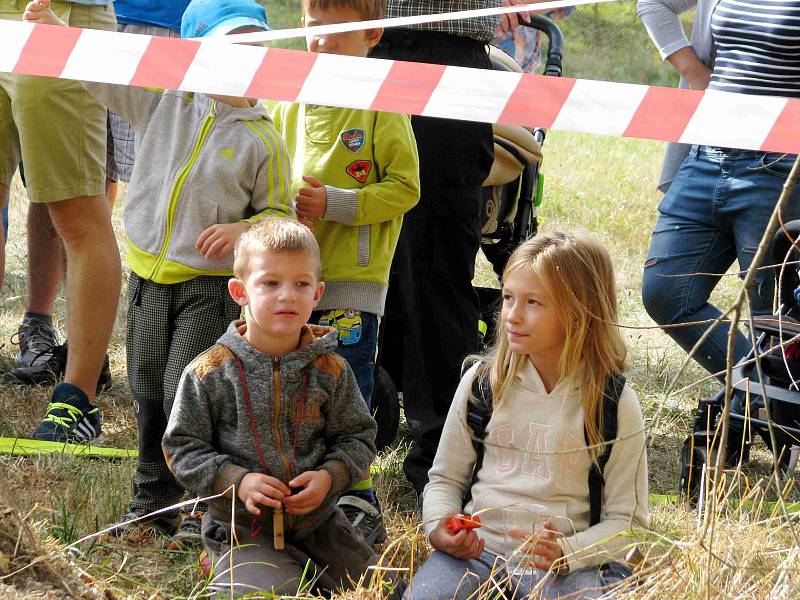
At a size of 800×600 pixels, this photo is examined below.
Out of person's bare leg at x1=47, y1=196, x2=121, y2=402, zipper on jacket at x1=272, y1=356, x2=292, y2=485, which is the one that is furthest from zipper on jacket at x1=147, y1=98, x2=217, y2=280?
person's bare leg at x1=47, y1=196, x2=121, y2=402

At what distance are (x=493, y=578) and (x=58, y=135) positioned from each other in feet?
7.64

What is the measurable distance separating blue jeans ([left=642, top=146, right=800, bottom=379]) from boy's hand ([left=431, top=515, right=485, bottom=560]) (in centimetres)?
147

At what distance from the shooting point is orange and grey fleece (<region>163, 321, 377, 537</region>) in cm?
273

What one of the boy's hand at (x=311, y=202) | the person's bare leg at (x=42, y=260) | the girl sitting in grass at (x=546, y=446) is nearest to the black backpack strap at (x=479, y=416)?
the girl sitting in grass at (x=546, y=446)

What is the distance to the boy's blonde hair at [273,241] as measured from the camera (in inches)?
109

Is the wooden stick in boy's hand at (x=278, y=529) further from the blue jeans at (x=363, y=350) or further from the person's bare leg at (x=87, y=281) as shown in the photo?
the person's bare leg at (x=87, y=281)

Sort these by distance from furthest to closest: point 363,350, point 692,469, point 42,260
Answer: point 42,260, point 692,469, point 363,350

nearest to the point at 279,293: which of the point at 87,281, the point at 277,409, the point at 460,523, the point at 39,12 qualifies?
the point at 277,409

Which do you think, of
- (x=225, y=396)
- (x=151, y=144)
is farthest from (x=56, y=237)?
(x=225, y=396)

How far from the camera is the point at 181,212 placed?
10.3ft

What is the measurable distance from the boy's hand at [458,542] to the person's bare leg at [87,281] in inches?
73.4

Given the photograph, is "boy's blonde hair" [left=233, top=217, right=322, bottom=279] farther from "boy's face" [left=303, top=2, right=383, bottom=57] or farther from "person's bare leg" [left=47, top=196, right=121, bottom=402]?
"person's bare leg" [left=47, top=196, right=121, bottom=402]

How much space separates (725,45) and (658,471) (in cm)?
160

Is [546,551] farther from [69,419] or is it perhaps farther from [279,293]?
[69,419]
